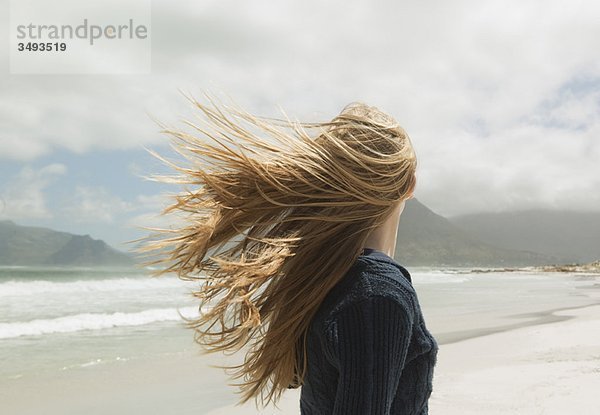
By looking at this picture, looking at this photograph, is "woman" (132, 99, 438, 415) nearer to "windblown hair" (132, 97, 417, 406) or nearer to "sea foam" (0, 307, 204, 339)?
"windblown hair" (132, 97, 417, 406)

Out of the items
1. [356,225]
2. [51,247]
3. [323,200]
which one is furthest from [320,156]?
[51,247]

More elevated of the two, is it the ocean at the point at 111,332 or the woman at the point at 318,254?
the woman at the point at 318,254

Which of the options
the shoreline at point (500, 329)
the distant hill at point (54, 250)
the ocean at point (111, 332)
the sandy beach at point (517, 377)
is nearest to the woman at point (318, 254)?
the ocean at point (111, 332)

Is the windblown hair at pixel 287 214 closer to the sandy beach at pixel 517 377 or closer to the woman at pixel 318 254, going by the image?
the woman at pixel 318 254

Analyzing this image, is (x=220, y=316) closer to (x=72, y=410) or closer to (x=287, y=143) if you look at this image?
(x=287, y=143)

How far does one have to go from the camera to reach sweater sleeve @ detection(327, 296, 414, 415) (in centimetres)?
138

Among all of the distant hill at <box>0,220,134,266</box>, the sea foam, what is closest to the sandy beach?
the sea foam

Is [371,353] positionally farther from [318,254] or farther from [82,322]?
[82,322]

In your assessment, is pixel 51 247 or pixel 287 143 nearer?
pixel 287 143

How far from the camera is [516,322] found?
11.4 m

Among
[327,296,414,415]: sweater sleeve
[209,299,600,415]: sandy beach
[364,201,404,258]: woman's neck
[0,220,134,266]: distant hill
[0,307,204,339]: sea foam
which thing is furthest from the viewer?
[0,220,134,266]: distant hill

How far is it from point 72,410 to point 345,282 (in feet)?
15.3

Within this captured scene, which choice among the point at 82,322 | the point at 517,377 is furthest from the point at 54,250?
the point at 517,377

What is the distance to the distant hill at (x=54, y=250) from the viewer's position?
77438 millimetres
